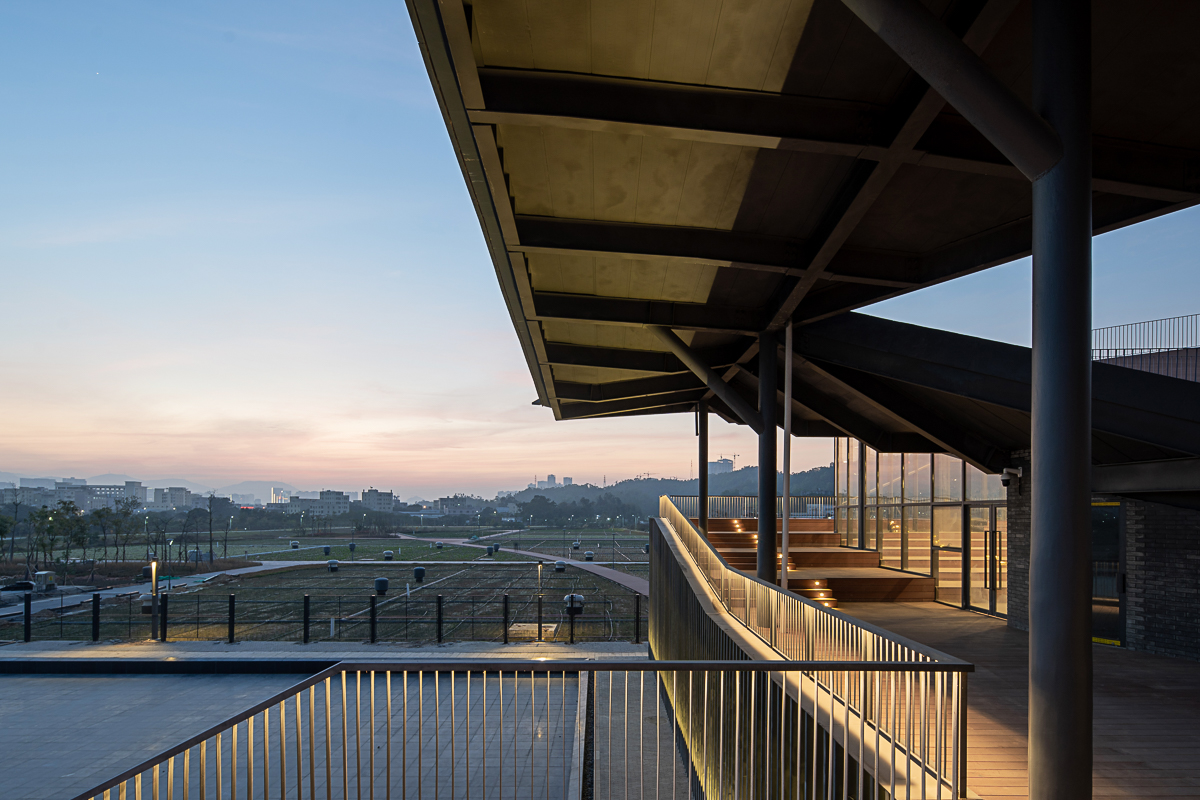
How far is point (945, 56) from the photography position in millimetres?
3748

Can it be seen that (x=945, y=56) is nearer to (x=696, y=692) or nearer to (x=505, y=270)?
(x=505, y=270)

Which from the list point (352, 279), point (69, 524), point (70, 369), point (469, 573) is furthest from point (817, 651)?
point (70, 369)

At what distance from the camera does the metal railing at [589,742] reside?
3949 mm

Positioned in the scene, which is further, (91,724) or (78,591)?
(78,591)

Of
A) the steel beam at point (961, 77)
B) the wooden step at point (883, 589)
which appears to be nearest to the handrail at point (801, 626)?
the steel beam at point (961, 77)

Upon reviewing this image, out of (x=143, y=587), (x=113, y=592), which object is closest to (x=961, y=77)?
(x=113, y=592)

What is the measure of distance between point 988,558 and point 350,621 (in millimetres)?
23142

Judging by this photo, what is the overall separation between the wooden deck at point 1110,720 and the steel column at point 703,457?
922 centimetres

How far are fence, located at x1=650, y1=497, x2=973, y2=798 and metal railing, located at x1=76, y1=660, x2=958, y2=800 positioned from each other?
29 mm

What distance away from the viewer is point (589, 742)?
479 cm

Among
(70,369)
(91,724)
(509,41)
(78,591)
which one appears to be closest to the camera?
(509,41)

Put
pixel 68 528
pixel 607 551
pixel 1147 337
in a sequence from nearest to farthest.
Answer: pixel 1147 337 < pixel 68 528 < pixel 607 551

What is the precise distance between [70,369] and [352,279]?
129ft

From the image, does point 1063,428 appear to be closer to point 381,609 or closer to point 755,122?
point 755,122
